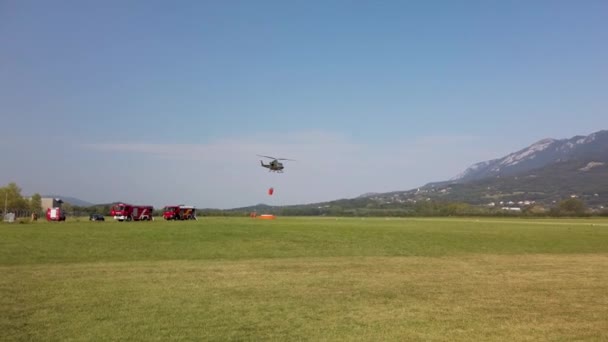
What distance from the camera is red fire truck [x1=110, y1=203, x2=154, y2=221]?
64.7 meters

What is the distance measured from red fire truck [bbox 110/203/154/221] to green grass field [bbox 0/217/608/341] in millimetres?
35445

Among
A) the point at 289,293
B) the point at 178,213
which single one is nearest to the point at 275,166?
the point at 178,213

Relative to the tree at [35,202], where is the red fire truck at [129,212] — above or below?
below

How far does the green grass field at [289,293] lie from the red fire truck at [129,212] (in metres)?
35.4

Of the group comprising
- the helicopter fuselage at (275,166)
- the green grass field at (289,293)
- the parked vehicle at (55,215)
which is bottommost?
the green grass field at (289,293)

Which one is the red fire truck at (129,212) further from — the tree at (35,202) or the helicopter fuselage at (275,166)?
the tree at (35,202)

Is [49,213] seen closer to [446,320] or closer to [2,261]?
[2,261]

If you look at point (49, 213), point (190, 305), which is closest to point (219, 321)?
point (190, 305)

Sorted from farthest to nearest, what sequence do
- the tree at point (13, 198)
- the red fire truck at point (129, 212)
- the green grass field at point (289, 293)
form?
the tree at point (13, 198) < the red fire truck at point (129, 212) < the green grass field at point (289, 293)

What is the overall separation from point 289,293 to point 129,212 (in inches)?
2155

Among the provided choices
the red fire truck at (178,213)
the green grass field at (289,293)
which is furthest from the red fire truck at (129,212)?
the green grass field at (289,293)

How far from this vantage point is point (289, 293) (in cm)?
1503

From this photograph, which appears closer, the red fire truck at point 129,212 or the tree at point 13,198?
the red fire truck at point 129,212

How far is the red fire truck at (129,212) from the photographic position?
64.7 meters
